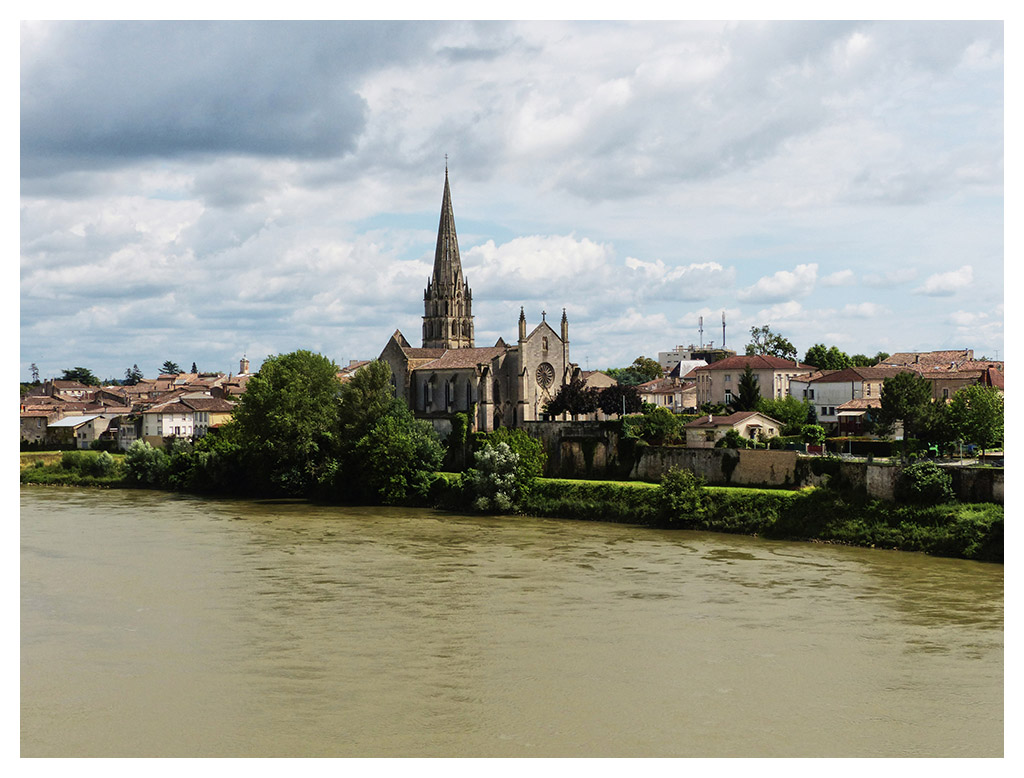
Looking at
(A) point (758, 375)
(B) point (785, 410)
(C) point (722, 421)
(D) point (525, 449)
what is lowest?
(D) point (525, 449)

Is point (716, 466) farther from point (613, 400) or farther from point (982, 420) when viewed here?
point (613, 400)

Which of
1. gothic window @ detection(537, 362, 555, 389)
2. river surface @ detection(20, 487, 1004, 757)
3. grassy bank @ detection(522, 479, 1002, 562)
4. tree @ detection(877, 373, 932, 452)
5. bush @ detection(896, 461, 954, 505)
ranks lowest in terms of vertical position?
river surface @ detection(20, 487, 1004, 757)

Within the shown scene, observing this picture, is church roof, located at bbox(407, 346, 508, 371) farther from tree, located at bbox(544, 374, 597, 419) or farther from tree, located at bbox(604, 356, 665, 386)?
tree, located at bbox(604, 356, 665, 386)

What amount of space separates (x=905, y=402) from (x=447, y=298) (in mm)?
34992

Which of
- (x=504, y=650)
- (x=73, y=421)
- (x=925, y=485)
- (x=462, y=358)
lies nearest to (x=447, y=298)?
(x=462, y=358)

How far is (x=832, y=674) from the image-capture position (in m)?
17.6

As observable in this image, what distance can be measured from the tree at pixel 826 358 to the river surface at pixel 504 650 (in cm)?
4831

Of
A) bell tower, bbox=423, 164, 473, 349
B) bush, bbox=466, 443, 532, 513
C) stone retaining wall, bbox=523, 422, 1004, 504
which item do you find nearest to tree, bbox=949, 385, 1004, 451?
stone retaining wall, bbox=523, 422, 1004, 504

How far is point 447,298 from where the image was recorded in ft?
232

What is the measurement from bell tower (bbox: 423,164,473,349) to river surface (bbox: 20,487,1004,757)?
38.8m

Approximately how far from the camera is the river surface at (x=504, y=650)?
14.5 meters

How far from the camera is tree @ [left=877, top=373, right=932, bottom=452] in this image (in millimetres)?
43578

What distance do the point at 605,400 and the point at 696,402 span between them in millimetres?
23434

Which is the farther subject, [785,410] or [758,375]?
[758,375]
